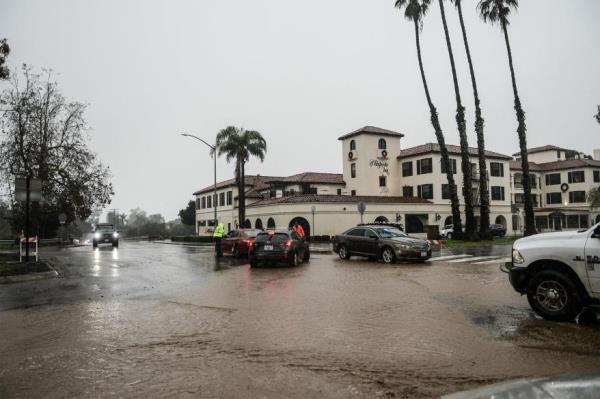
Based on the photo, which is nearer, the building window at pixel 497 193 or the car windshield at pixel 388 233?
the car windshield at pixel 388 233

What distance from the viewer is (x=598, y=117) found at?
1320 inches

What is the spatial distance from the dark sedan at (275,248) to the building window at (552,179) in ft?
224

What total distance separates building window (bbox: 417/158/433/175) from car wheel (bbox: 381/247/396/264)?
127 ft

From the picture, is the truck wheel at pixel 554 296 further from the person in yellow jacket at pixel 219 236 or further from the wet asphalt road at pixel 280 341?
the person in yellow jacket at pixel 219 236

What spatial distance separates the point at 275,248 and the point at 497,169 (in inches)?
2004

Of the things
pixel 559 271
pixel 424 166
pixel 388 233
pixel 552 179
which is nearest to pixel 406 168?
pixel 424 166

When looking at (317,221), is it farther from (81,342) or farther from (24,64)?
(81,342)

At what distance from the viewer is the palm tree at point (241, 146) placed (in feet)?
147

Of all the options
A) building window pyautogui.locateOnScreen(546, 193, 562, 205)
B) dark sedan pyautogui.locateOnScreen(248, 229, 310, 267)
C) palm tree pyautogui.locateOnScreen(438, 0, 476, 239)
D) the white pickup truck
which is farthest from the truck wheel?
building window pyautogui.locateOnScreen(546, 193, 562, 205)

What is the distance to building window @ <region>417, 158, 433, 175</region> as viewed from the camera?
2156 inches

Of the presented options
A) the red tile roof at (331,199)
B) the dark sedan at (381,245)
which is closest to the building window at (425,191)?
the red tile roof at (331,199)

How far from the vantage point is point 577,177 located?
69.3 meters

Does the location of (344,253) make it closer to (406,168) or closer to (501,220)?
(406,168)

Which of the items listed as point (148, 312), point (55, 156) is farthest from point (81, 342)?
point (55, 156)
